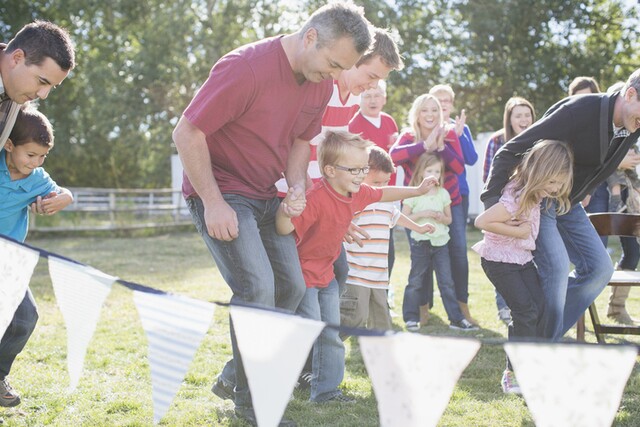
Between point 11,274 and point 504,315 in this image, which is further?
point 504,315

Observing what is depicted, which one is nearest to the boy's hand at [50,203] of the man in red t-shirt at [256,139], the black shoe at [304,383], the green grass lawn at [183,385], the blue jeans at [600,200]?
the man in red t-shirt at [256,139]

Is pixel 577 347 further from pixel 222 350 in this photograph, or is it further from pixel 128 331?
pixel 128 331

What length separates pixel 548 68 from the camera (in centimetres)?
2177

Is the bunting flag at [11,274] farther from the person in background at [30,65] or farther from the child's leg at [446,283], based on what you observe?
the child's leg at [446,283]

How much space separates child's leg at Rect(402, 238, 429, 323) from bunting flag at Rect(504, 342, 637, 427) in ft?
12.7

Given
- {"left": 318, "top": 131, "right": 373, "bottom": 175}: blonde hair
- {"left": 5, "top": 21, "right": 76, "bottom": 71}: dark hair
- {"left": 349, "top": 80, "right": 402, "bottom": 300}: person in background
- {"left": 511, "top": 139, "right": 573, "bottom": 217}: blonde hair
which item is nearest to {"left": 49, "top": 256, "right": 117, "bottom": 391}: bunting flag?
{"left": 5, "top": 21, "right": 76, "bottom": 71}: dark hair

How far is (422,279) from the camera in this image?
5.96 metres

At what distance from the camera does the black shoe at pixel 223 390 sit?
3738 mm

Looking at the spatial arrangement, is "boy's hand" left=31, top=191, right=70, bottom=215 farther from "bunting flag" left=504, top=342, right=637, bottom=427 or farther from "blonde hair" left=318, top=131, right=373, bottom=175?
"bunting flag" left=504, top=342, right=637, bottom=427

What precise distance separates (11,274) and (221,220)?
83 cm

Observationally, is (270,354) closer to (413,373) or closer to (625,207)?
(413,373)

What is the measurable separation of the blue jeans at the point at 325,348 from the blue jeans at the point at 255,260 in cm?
21

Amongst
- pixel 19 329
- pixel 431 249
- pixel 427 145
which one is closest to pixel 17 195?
pixel 19 329

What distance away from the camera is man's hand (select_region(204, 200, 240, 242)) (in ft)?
9.91
